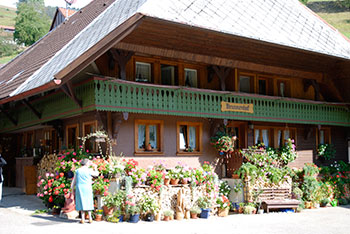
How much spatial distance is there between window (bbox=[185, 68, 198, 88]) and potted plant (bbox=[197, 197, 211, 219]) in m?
5.26

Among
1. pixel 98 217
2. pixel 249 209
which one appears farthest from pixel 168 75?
pixel 98 217

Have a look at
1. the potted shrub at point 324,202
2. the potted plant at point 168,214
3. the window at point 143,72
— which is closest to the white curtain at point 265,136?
the potted shrub at point 324,202

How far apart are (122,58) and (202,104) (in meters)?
3.60

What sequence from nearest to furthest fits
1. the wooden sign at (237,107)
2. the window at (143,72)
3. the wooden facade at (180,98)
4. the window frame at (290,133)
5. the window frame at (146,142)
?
the wooden facade at (180,98), the window frame at (146,142), the window at (143,72), the wooden sign at (237,107), the window frame at (290,133)

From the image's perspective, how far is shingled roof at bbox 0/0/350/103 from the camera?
15234mm

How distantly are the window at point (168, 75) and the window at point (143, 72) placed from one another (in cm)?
71

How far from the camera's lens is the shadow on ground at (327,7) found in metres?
121

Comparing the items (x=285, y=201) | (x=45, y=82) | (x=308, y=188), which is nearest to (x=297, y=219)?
(x=285, y=201)

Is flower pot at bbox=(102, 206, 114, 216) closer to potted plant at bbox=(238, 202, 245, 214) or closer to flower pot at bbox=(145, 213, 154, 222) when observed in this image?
flower pot at bbox=(145, 213, 154, 222)

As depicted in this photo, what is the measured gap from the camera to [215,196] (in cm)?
1627

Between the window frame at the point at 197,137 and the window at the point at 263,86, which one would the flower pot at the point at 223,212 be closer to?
the window frame at the point at 197,137

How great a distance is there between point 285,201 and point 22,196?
33.3 ft

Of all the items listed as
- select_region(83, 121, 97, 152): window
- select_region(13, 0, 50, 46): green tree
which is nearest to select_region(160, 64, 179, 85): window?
select_region(83, 121, 97, 152): window

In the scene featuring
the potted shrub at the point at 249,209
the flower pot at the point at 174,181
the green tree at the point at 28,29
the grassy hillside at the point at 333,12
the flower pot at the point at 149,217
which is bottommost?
the potted shrub at the point at 249,209
